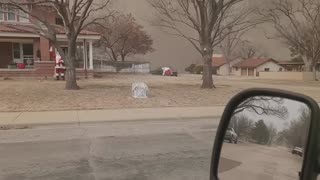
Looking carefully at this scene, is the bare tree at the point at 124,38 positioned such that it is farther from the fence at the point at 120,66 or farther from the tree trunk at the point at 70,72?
the tree trunk at the point at 70,72

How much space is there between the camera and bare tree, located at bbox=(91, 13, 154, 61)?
61234 millimetres

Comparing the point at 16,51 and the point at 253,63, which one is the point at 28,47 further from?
the point at 253,63

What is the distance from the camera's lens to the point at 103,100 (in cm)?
1700

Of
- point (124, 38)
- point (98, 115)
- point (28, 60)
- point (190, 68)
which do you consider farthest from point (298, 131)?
point (190, 68)

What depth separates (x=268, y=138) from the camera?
2.17 metres

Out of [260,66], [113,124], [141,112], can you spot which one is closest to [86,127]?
[113,124]

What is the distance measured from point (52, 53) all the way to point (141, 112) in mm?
22923

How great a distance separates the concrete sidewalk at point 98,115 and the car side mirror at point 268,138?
9.91 meters

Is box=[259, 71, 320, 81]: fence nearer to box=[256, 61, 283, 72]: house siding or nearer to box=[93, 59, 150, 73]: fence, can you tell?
box=[93, 59, 150, 73]: fence

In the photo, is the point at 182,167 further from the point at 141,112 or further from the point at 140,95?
the point at 140,95

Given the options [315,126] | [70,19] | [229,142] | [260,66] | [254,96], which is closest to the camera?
[315,126]

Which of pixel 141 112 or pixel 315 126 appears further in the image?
pixel 141 112

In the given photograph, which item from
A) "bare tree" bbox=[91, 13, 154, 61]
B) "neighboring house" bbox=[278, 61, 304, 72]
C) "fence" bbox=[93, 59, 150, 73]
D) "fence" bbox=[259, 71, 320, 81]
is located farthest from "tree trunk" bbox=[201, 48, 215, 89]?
"neighboring house" bbox=[278, 61, 304, 72]

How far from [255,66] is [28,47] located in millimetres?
58271
